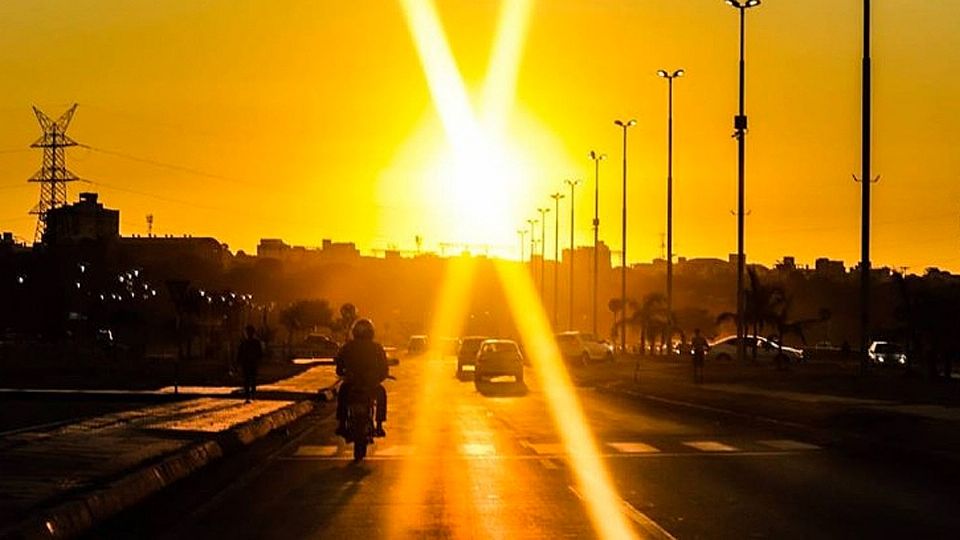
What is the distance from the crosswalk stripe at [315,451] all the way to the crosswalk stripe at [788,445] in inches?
295

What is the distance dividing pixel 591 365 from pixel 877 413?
5009cm

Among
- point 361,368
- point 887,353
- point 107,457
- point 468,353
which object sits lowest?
point 107,457

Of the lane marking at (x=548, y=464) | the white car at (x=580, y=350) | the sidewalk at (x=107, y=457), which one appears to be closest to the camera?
the sidewalk at (x=107, y=457)

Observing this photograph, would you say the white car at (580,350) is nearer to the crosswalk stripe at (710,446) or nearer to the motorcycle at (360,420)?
the crosswalk stripe at (710,446)

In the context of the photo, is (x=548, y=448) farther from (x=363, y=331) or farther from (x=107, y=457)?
(x=107, y=457)

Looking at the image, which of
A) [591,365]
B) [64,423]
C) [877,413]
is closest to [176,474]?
[64,423]

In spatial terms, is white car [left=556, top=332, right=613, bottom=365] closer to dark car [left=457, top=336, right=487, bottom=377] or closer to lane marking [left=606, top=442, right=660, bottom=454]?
dark car [left=457, top=336, right=487, bottom=377]

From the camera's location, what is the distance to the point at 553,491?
1988 centimetres

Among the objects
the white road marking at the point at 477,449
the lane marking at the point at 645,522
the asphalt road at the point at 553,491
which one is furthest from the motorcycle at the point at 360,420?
the lane marking at the point at 645,522

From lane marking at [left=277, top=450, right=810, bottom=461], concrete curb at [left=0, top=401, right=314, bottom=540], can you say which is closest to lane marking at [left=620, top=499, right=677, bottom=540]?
concrete curb at [left=0, top=401, right=314, bottom=540]

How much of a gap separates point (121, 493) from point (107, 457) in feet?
12.8

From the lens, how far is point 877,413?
108 feet

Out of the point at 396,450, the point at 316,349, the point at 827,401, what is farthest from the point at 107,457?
the point at 316,349

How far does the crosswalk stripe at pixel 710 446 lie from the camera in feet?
88.2
